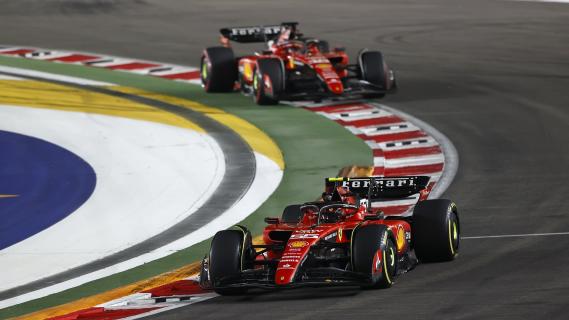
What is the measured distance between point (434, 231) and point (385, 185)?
1135 millimetres

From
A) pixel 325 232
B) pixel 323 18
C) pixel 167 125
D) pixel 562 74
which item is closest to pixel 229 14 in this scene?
pixel 323 18

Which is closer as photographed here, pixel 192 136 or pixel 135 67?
pixel 192 136

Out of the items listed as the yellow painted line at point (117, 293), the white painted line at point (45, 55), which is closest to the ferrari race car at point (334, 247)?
the yellow painted line at point (117, 293)

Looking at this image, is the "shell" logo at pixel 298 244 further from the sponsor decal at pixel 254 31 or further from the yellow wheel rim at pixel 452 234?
the sponsor decal at pixel 254 31

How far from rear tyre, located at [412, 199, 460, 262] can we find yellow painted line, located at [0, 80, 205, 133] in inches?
386

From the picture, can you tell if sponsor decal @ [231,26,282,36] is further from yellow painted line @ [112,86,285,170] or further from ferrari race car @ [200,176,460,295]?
ferrari race car @ [200,176,460,295]

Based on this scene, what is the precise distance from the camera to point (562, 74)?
29.3 m

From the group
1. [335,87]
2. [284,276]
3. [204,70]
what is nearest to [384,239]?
[284,276]

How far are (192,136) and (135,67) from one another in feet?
27.5

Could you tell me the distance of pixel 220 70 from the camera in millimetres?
27859

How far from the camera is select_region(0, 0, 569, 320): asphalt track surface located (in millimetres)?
13336

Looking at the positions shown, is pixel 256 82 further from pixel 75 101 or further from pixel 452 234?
pixel 452 234

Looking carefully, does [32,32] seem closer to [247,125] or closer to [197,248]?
[247,125]

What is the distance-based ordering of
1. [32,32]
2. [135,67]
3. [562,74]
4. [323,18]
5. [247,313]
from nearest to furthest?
[247,313] → [562,74] → [135,67] → [32,32] → [323,18]
